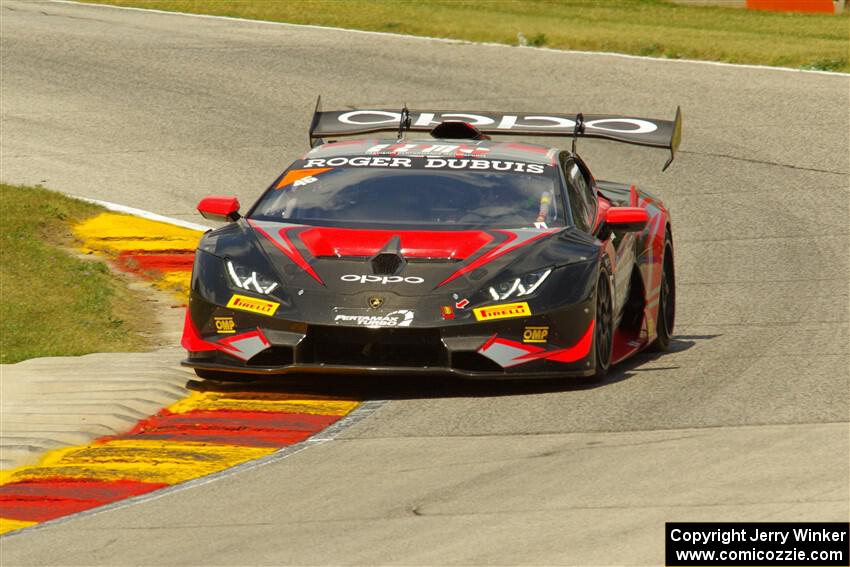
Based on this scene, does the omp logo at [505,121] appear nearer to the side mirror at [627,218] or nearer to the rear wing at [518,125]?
the rear wing at [518,125]

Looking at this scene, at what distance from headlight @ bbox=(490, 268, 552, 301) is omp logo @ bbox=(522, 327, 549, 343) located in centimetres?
18

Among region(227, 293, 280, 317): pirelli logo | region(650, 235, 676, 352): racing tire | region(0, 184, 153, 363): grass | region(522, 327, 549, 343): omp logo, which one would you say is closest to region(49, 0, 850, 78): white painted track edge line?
region(0, 184, 153, 363): grass

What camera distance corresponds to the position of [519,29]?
24203 millimetres

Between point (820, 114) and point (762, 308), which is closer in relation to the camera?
point (762, 308)

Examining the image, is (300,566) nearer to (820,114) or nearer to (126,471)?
(126,471)

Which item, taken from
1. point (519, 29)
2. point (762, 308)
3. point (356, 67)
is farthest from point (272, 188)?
point (519, 29)

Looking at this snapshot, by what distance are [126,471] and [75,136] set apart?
37.2 feet

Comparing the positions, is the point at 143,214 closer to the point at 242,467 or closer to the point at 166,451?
the point at 166,451

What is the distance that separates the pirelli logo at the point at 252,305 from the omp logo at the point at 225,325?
0.24 ft

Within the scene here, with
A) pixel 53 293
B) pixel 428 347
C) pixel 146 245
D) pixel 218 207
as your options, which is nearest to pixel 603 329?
pixel 428 347

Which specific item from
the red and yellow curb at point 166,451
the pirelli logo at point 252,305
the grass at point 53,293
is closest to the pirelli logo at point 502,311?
the red and yellow curb at point 166,451

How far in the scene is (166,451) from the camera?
25.5 ft

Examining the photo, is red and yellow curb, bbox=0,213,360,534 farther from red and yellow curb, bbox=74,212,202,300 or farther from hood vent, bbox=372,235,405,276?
red and yellow curb, bbox=74,212,202,300

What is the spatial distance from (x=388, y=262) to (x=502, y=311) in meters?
0.65
